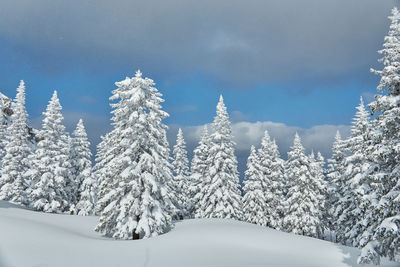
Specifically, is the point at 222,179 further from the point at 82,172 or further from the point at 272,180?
the point at 82,172

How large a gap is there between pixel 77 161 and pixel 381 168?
38587mm

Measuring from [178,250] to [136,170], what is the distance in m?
7.61

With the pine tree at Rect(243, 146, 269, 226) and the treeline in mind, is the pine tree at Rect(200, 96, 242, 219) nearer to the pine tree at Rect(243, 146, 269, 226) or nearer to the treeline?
the treeline

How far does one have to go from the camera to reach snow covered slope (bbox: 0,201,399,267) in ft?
42.6

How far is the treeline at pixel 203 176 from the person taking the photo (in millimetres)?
13727

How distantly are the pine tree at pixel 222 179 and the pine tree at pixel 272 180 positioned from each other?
9414mm

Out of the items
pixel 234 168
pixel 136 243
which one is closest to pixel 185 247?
pixel 136 243

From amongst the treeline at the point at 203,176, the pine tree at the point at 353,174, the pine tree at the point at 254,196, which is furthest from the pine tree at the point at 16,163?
the pine tree at the point at 353,174

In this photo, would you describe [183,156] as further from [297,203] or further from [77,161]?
[297,203]

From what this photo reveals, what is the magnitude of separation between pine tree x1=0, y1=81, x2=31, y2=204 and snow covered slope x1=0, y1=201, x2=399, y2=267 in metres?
25.3

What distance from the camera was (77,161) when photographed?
4231 cm

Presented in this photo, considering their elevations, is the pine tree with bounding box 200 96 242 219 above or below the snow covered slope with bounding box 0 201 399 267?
above

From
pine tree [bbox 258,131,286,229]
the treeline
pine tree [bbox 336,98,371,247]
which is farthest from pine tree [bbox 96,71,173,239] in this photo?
pine tree [bbox 258,131,286,229]

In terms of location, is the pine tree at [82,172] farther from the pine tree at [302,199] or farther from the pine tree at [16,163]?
the pine tree at [302,199]
